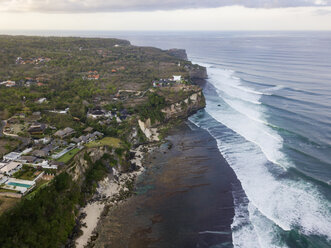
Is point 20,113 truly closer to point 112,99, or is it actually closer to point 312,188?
point 112,99

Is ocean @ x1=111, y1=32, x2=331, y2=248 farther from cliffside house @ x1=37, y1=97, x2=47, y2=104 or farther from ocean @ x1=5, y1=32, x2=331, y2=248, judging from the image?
cliffside house @ x1=37, y1=97, x2=47, y2=104

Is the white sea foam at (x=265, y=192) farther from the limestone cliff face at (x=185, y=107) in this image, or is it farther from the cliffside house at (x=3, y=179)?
the cliffside house at (x=3, y=179)

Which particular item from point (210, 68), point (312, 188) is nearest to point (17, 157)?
point (312, 188)

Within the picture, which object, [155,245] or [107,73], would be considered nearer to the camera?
[155,245]

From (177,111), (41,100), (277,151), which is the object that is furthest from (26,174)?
(277,151)

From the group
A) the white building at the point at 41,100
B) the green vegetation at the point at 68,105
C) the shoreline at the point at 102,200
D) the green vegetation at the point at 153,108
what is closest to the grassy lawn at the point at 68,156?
the green vegetation at the point at 68,105

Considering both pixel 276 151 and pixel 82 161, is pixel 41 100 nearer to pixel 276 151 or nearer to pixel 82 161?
pixel 82 161
